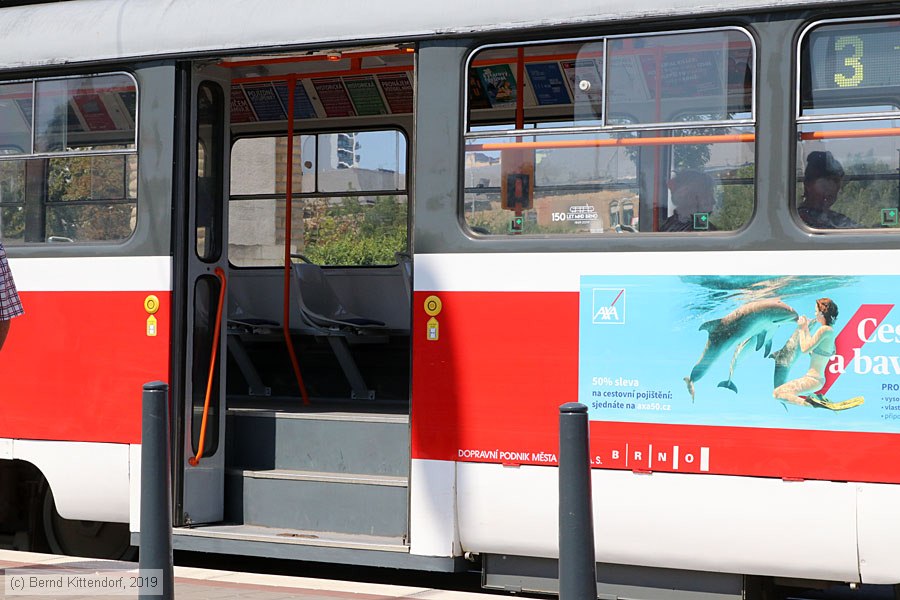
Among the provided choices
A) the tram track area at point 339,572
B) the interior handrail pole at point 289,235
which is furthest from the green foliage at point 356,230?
the tram track area at point 339,572

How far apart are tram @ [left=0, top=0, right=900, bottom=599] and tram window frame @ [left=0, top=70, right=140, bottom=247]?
0.02 metres

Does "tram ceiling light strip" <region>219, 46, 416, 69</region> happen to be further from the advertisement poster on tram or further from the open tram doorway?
the advertisement poster on tram

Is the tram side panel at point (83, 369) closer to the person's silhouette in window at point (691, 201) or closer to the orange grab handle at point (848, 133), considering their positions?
the person's silhouette in window at point (691, 201)

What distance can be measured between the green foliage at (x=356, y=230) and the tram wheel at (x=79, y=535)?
260 cm

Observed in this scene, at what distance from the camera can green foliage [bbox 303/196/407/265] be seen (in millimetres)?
8739

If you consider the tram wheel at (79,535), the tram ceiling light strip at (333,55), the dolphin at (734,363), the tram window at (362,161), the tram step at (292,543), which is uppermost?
the tram ceiling light strip at (333,55)

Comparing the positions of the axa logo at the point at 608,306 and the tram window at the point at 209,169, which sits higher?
the tram window at the point at 209,169

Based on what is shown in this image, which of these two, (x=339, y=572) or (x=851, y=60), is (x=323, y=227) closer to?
(x=339, y=572)

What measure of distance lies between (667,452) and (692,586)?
2.07 feet

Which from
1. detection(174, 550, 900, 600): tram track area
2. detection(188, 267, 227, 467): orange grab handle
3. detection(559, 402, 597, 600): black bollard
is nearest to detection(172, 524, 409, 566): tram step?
detection(188, 267, 227, 467): orange grab handle

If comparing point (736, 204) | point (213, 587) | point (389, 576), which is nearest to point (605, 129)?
point (736, 204)

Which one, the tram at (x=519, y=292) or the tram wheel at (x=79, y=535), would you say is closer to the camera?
the tram at (x=519, y=292)

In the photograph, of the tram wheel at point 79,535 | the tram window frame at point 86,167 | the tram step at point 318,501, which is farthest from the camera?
the tram wheel at point 79,535

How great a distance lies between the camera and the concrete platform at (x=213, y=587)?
224 inches
